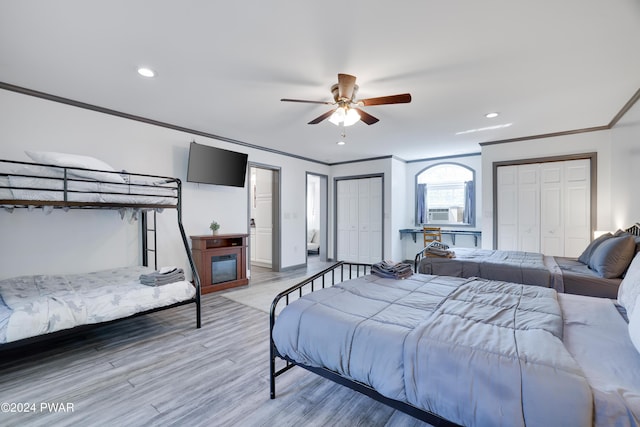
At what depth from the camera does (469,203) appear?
6449 mm

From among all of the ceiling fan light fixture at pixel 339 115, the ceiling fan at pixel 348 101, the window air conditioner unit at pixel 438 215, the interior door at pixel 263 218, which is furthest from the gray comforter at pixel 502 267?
the interior door at pixel 263 218

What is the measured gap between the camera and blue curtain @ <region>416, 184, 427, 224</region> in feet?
23.0

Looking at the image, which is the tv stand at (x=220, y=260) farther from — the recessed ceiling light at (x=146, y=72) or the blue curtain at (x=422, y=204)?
the blue curtain at (x=422, y=204)

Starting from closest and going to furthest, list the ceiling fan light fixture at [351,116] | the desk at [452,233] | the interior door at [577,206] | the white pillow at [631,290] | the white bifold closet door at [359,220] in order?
the white pillow at [631,290]
the ceiling fan light fixture at [351,116]
the interior door at [577,206]
the desk at [452,233]
the white bifold closet door at [359,220]

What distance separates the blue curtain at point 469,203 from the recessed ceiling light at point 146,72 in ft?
20.5

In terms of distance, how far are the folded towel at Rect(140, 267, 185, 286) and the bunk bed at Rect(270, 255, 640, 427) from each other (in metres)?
1.66

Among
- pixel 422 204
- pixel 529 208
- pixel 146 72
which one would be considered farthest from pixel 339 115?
pixel 422 204

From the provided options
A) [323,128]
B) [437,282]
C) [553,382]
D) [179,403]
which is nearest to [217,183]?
[323,128]

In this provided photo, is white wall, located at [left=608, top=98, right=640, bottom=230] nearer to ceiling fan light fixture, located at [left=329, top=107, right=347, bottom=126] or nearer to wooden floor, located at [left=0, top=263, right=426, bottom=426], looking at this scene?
ceiling fan light fixture, located at [left=329, top=107, right=347, bottom=126]

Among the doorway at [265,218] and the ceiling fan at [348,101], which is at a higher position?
the ceiling fan at [348,101]

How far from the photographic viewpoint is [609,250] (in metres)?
2.76

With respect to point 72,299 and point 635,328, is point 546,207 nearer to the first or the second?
point 635,328

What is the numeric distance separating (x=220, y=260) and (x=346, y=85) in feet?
11.2

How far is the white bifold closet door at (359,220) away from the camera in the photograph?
681cm
